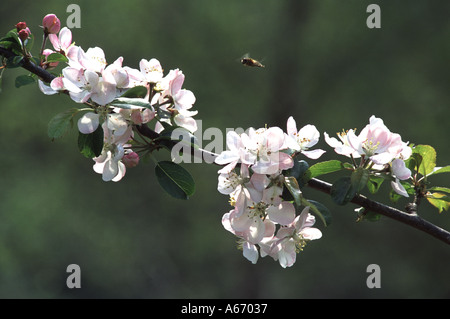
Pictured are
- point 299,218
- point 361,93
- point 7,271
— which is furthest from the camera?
point 7,271

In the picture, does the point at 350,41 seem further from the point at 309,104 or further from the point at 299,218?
the point at 299,218

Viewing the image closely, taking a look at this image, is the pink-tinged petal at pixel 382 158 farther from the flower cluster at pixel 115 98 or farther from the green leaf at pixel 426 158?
the flower cluster at pixel 115 98

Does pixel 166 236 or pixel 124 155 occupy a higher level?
pixel 166 236

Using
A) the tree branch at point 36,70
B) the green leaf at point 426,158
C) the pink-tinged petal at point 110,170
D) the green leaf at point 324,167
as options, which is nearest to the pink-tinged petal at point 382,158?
the green leaf at point 324,167

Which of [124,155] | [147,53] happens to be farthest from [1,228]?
[124,155]

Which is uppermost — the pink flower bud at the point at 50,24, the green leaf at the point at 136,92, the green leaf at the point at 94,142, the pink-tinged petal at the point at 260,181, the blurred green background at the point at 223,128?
the blurred green background at the point at 223,128

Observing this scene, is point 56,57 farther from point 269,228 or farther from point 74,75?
point 269,228
